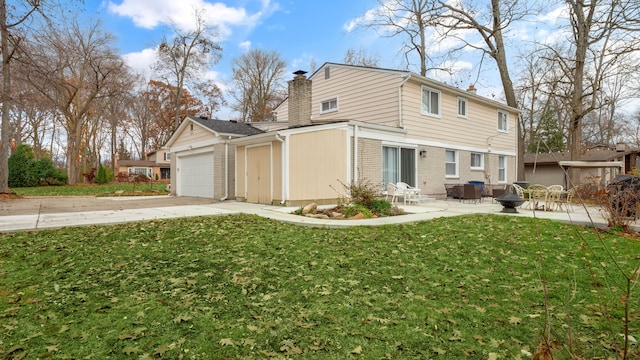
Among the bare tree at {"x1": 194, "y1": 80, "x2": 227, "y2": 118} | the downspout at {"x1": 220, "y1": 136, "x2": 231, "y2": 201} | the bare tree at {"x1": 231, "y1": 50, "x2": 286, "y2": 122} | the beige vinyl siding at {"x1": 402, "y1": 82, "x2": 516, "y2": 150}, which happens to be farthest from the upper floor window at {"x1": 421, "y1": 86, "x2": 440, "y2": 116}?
the bare tree at {"x1": 194, "y1": 80, "x2": 227, "y2": 118}

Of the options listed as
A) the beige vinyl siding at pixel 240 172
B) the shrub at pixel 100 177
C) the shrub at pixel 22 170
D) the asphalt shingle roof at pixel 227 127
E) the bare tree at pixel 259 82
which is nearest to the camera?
the beige vinyl siding at pixel 240 172

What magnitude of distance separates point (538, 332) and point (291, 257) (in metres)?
3.23

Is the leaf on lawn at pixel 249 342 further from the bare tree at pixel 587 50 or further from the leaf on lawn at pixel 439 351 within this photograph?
the bare tree at pixel 587 50

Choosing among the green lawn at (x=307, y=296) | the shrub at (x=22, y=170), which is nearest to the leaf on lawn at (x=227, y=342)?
the green lawn at (x=307, y=296)

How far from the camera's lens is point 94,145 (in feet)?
129

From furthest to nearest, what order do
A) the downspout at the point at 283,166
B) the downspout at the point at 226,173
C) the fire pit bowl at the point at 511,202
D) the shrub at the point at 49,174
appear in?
1. the shrub at the point at 49,174
2. the downspout at the point at 226,173
3. the downspout at the point at 283,166
4. the fire pit bowl at the point at 511,202

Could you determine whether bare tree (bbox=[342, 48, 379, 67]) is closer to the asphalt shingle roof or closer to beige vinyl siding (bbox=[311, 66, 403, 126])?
beige vinyl siding (bbox=[311, 66, 403, 126])

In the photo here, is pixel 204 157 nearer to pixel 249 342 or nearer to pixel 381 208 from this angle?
pixel 381 208

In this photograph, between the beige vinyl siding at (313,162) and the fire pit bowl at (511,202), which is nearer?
the fire pit bowl at (511,202)

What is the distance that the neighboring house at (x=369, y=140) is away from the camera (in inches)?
454

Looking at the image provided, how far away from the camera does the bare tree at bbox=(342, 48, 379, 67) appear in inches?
1147

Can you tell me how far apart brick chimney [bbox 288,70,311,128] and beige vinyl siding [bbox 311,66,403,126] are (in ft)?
7.68

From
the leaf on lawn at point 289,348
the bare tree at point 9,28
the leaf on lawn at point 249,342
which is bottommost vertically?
the leaf on lawn at point 289,348

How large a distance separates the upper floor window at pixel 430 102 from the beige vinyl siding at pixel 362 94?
1.65m
